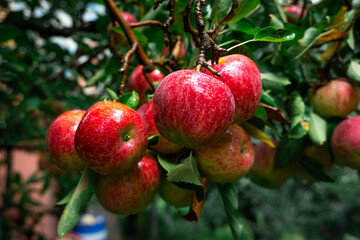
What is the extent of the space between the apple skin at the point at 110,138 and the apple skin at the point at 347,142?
537mm

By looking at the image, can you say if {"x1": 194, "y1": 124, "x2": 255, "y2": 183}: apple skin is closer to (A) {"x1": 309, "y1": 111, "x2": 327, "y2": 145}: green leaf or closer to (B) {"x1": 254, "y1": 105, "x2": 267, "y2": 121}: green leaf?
(B) {"x1": 254, "y1": 105, "x2": 267, "y2": 121}: green leaf

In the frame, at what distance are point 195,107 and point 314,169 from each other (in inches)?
23.2

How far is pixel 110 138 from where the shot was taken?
0.50 metres

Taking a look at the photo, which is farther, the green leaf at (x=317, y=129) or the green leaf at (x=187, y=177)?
the green leaf at (x=317, y=129)

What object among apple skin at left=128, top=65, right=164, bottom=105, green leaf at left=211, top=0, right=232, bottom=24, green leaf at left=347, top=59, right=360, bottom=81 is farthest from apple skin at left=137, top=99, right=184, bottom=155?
green leaf at left=347, top=59, right=360, bottom=81

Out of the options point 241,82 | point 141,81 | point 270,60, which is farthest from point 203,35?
point 270,60

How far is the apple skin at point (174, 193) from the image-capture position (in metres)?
0.63

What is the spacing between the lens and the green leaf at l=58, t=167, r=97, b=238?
1.77 ft

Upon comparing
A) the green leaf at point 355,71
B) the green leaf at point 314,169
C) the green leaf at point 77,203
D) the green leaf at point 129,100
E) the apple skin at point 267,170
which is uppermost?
Answer: the green leaf at point 355,71

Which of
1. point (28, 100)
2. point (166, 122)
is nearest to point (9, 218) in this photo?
point (28, 100)

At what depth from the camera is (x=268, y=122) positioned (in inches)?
24.2

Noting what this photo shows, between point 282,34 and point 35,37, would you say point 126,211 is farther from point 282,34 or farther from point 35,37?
point 35,37

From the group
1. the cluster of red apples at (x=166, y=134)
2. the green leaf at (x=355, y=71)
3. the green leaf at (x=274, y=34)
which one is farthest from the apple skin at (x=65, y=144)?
the green leaf at (x=355, y=71)

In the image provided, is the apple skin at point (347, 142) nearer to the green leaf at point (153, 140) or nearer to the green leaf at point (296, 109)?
the green leaf at point (296, 109)
